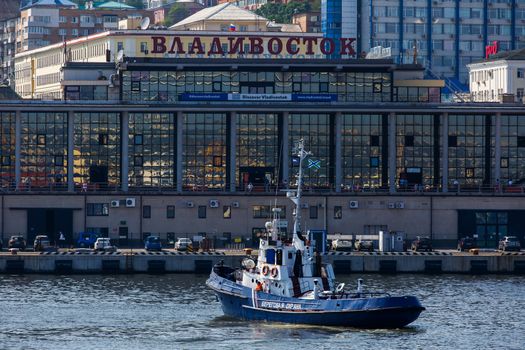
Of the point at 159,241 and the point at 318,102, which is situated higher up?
the point at 318,102

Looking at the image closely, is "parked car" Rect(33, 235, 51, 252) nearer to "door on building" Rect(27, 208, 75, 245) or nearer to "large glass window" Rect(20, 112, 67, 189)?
"door on building" Rect(27, 208, 75, 245)

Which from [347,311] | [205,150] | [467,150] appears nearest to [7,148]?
[205,150]

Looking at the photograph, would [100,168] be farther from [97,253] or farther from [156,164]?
[97,253]

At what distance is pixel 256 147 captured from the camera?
194000mm

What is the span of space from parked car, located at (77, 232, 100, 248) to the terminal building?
3778 millimetres

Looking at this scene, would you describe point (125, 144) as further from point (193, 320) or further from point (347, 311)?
point (347, 311)

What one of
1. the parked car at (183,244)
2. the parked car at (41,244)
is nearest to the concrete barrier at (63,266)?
the parked car at (41,244)

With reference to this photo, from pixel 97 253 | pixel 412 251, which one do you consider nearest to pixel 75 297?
pixel 97 253

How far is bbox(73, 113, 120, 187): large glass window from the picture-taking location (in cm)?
19212

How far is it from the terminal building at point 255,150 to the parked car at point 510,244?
690 cm

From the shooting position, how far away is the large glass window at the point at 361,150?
637ft

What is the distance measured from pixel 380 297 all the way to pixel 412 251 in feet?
163

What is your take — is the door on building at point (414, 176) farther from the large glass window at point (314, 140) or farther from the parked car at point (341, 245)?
the parked car at point (341, 245)

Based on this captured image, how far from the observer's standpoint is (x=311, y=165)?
533 feet
